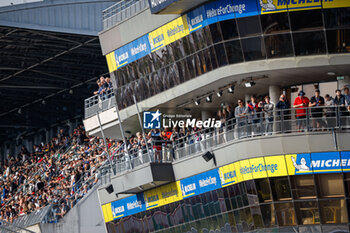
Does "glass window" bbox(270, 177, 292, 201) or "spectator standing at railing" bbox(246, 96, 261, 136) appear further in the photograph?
"spectator standing at railing" bbox(246, 96, 261, 136)

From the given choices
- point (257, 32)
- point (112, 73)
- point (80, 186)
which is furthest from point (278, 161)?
point (80, 186)

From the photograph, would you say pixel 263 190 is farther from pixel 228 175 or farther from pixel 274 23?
pixel 274 23

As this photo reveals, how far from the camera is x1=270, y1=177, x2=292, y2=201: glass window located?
3555cm

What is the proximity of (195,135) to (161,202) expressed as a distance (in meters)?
4.52

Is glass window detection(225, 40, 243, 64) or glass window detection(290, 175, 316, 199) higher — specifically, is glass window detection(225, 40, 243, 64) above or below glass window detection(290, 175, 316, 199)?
above

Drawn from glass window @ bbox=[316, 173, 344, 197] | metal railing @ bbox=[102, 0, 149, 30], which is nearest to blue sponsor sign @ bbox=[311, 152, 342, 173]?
glass window @ bbox=[316, 173, 344, 197]

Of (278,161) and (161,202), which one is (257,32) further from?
(161,202)

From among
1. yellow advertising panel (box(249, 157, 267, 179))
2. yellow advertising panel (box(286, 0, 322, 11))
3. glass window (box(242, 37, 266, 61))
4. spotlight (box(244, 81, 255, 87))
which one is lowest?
yellow advertising panel (box(249, 157, 267, 179))

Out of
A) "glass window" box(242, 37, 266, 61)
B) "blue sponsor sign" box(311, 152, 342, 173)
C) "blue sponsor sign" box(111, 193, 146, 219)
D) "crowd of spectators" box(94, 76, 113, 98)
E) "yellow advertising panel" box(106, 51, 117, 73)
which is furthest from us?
"crowd of spectators" box(94, 76, 113, 98)

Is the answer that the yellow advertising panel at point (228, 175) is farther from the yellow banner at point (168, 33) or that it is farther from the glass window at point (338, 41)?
the yellow banner at point (168, 33)

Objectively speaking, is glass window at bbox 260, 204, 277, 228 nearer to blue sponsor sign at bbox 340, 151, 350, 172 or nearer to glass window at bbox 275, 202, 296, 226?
glass window at bbox 275, 202, 296, 226

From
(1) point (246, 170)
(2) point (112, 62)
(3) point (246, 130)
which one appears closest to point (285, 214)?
(1) point (246, 170)

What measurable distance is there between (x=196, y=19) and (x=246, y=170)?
761cm

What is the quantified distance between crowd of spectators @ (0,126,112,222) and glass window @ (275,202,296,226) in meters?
13.9
